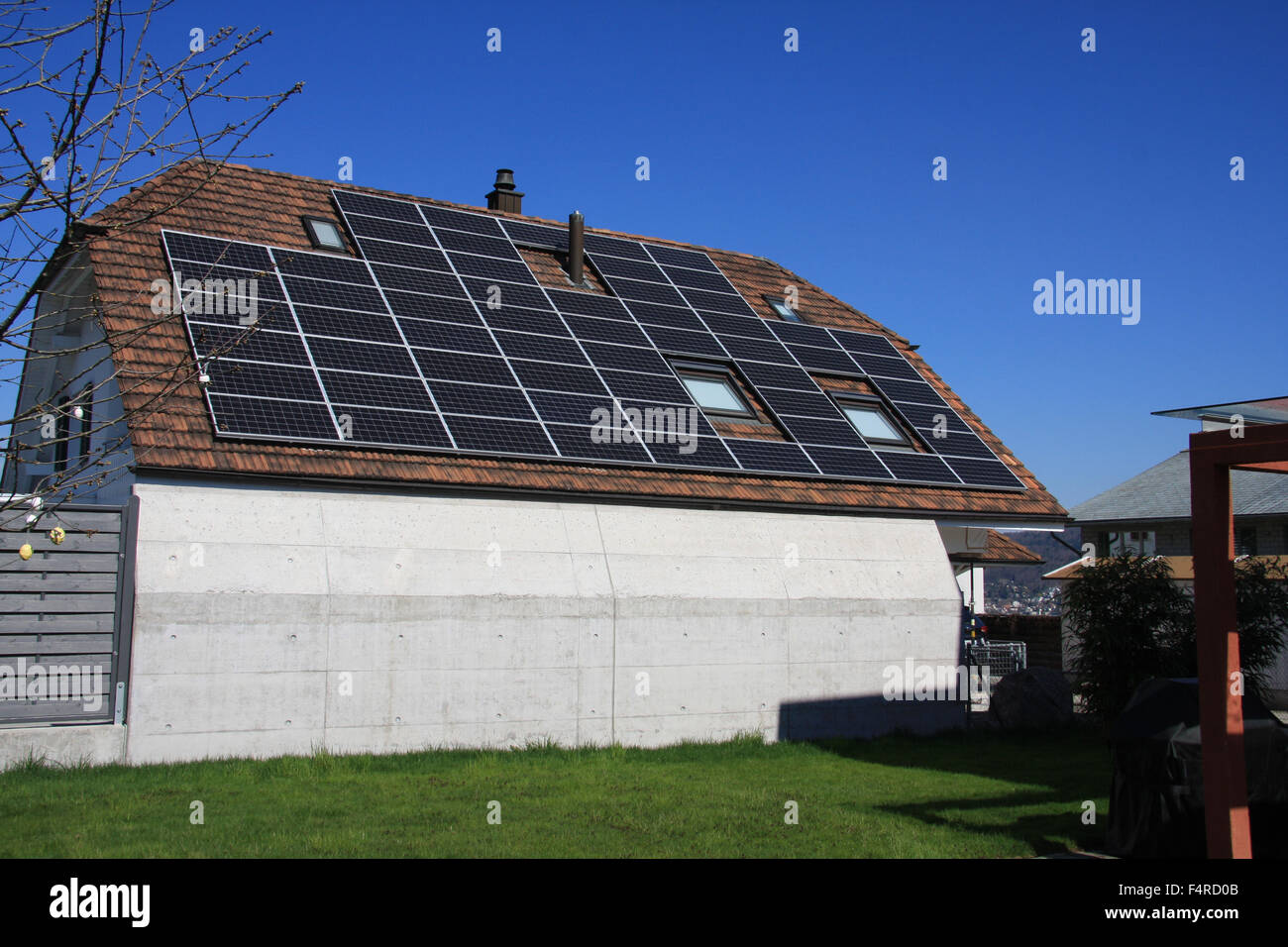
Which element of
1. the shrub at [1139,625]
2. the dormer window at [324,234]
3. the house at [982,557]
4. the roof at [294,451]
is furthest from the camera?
the house at [982,557]

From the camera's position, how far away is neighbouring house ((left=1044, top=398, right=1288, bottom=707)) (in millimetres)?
32188

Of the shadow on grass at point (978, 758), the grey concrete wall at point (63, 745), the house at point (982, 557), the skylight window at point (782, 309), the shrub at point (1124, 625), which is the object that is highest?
the skylight window at point (782, 309)

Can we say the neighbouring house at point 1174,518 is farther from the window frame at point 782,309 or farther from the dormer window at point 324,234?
the dormer window at point 324,234

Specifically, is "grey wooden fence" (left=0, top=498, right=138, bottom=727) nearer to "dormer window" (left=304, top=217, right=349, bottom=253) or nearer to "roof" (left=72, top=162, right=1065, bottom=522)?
"roof" (left=72, top=162, right=1065, bottom=522)

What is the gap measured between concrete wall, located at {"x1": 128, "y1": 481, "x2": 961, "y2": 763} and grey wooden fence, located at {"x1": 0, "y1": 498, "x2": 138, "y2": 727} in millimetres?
303

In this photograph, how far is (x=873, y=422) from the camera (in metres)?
19.7

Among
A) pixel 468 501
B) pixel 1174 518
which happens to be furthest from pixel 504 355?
pixel 1174 518

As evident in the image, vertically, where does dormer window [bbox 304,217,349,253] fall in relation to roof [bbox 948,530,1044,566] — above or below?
above

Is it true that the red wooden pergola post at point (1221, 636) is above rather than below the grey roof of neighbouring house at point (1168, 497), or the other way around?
below

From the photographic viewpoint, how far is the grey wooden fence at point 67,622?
37.3ft

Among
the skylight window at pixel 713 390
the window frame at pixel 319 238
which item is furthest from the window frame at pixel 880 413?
the window frame at pixel 319 238

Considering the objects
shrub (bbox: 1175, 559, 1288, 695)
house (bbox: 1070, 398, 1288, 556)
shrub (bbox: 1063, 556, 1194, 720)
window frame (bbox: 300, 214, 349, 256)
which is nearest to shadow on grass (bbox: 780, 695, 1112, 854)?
shrub (bbox: 1063, 556, 1194, 720)

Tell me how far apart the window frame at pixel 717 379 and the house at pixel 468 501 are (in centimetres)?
5

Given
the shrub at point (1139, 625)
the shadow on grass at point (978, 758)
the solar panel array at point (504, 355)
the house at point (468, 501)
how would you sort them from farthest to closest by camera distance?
the shrub at point (1139, 625)
the solar panel array at point (504, 355)
the house at point (468, 501)
the shadow on grass at point (978, 758)
